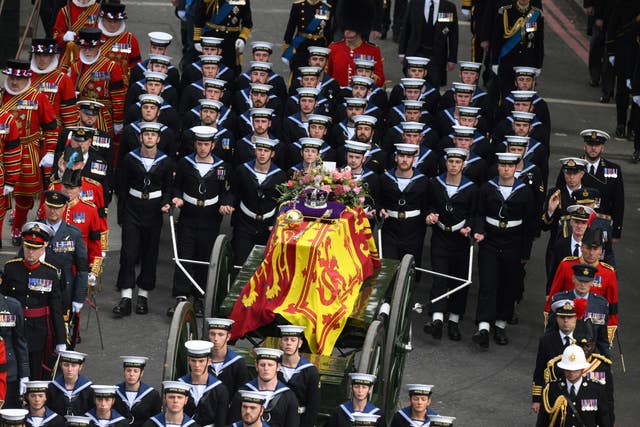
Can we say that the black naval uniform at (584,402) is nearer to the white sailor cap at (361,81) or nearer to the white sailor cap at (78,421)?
the white sailor cap at (78,421)

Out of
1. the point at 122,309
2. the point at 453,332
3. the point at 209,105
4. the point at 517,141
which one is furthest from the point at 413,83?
the point at 122,309

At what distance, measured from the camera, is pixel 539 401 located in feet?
50.3

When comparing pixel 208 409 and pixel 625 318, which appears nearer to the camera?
Result: pixel 208 409

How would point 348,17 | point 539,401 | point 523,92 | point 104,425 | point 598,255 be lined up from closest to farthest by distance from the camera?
point 104,425 → point 539,401 → point 598,255 → point 523,92 → point 348,17

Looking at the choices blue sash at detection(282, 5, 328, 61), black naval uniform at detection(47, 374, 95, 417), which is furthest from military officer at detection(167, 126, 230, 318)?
blue sash at detection(282, 5, 328, 61)

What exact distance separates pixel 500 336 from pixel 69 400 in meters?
5.22

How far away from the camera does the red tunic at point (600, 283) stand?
54.2 ft

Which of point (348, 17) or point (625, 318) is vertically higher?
point (348, 17)

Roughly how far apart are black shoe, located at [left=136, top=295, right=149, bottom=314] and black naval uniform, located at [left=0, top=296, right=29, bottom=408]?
3.09 m

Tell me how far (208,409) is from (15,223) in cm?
589

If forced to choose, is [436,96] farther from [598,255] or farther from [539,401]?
[539,401]

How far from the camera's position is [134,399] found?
14.8m

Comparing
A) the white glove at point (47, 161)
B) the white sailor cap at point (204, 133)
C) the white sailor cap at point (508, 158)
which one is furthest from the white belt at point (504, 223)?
the white glove at point (47, 161)

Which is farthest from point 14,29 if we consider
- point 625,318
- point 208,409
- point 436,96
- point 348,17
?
point 208,409
